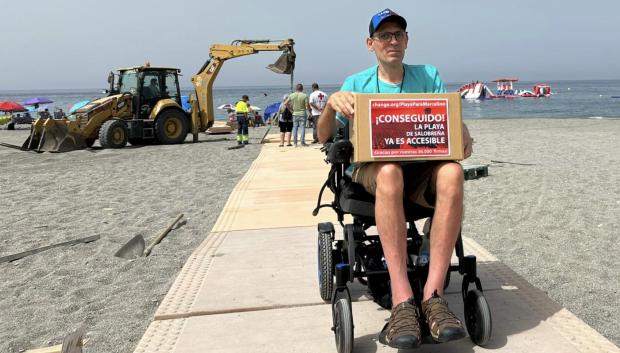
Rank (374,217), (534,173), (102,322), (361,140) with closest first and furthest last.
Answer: (361,140) → (374,217) → (102,322) → (534,173)

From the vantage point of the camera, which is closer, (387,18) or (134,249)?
(387,18)

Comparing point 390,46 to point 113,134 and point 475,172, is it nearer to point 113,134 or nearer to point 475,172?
point 475,172

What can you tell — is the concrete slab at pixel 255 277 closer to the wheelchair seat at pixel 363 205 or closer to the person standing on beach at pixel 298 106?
the wheelchair seat at pixel 363 205

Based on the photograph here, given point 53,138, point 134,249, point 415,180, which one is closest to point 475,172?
point 134,249

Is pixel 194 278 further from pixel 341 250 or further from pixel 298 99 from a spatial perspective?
pixel 298 99

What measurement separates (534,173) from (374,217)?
7129 millimetres

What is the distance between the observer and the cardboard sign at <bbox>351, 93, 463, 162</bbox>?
2.54m

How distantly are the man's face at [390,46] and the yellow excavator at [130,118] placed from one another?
45.8 feet

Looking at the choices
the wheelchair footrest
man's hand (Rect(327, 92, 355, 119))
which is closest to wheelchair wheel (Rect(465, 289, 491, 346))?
man's hand (Rect(327, 92, 355, 119))

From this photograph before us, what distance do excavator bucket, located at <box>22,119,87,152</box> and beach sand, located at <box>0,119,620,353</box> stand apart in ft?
11.9

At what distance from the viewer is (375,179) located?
2566 mm

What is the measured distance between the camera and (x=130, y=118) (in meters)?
16.4

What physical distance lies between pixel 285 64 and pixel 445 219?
16.0m

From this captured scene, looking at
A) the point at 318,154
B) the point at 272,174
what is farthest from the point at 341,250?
the point at 318,154
